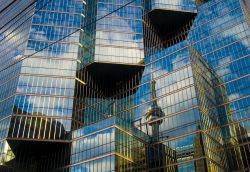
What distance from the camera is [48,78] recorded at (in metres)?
71.6

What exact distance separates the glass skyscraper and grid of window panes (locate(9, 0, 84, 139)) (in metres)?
0.21

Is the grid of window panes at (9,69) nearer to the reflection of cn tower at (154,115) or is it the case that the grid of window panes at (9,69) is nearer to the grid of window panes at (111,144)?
the grid of window panes at (111,144)

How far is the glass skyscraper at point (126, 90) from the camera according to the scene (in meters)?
59.1

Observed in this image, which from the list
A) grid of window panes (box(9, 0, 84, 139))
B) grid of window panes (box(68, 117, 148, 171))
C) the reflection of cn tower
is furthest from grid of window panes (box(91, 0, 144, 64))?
grid of window panes (box(68, 117, 148, 171))

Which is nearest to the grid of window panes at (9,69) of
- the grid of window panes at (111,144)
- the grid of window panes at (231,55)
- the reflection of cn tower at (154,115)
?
the grid of window panes at (111,144)

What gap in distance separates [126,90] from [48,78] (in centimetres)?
1982

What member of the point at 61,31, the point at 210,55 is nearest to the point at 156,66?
the point at 210,55

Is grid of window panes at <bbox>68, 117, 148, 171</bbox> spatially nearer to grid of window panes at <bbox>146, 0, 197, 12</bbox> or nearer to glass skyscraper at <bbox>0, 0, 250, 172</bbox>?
glass skyscraper at <bbox>0, 0, 250, 172</bbox>

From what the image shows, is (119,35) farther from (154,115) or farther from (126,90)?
(154,115)

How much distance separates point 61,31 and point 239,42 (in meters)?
40.6

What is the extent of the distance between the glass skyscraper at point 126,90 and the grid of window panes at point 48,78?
0.69 feet

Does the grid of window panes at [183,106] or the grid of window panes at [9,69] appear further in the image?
the grid of window panes at [9,69]

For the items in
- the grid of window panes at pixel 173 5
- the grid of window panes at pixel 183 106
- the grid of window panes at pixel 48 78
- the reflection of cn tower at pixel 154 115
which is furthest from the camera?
the grid of window panes at pixel 173 5

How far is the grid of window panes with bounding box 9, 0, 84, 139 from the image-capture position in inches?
2542
